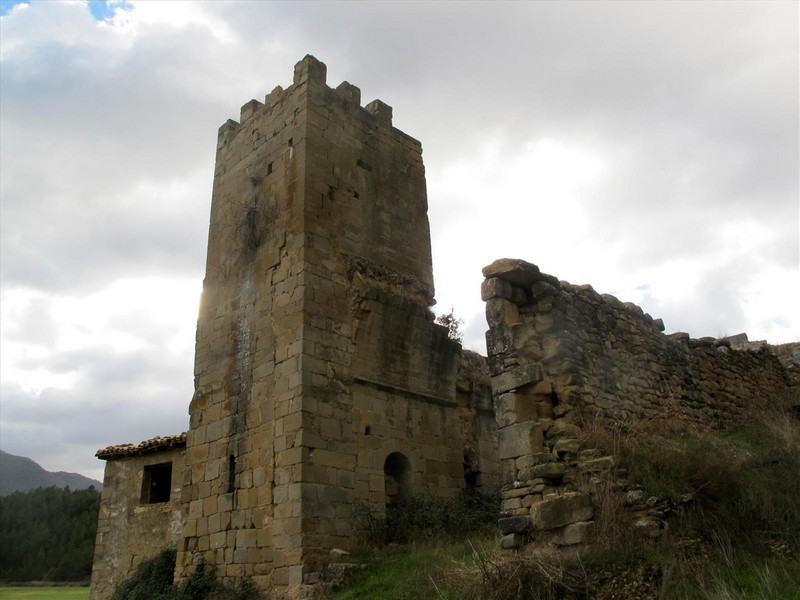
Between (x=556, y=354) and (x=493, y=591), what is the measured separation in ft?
9.80

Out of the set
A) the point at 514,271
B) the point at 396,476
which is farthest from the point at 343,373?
the point at 514,271

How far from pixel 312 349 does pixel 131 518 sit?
272 inches

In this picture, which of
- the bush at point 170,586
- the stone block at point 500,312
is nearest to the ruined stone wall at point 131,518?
the bush at point 170,586

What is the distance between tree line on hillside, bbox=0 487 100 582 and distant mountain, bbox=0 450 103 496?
5304 centimetres

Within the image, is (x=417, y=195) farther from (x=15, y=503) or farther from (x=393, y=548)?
(x=15, y=503)

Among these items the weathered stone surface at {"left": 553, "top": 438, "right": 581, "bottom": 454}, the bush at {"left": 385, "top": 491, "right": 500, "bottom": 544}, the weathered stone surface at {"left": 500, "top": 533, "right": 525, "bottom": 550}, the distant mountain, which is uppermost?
the distant mountain

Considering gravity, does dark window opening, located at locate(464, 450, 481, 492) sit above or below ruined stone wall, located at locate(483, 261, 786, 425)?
below

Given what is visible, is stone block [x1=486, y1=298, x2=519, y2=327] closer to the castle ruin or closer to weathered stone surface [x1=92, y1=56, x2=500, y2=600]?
the castle ruin

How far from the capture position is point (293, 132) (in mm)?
12125

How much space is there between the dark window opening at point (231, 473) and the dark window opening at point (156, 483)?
3943 millimetres

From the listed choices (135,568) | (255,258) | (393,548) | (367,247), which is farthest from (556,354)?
(135,568)

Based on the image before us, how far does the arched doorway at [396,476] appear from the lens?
1112 centimetres

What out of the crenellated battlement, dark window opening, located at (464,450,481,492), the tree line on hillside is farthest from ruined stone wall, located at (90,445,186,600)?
the tree line on hillside

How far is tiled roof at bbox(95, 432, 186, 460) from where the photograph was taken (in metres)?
13.7
